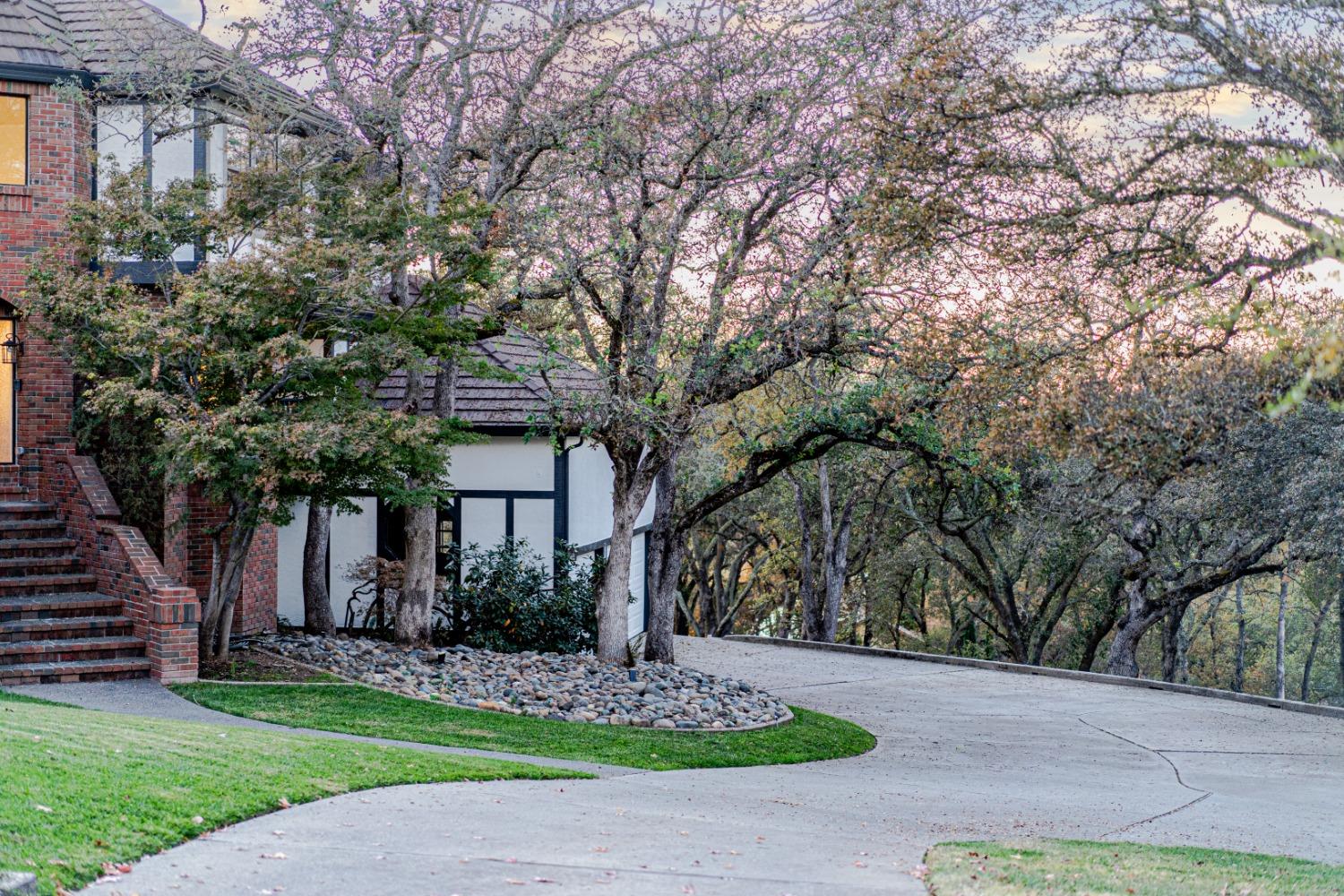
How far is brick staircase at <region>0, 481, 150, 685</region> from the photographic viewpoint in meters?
13.1

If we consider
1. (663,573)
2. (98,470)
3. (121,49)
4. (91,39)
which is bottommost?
(663,573)

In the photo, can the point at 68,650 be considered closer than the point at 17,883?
No

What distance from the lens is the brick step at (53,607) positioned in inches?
542

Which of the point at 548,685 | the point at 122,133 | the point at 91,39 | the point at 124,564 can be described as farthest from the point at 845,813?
the point at 91,39

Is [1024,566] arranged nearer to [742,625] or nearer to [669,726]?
[742,625]

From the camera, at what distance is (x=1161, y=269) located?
36.0 ft

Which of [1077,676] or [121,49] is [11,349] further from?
[1077,676]

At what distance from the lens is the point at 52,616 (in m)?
14.0

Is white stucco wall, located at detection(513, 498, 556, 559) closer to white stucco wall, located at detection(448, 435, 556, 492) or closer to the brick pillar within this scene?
white stucco wall, located at detection(448, 435, 556, 492)

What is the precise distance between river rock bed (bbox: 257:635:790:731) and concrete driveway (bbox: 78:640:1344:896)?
184 cm

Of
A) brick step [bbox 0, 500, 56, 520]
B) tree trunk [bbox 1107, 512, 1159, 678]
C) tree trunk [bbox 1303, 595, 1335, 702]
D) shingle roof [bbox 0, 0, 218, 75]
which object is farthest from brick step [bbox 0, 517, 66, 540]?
tree trunk [bbox 1303, 595, 1335, 702]

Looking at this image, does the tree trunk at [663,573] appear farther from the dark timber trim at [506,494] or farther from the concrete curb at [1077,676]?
the concrete curb at [1077,676]

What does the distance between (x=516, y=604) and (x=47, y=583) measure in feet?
20.3

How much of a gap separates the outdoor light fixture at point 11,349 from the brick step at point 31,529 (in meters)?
2.23
